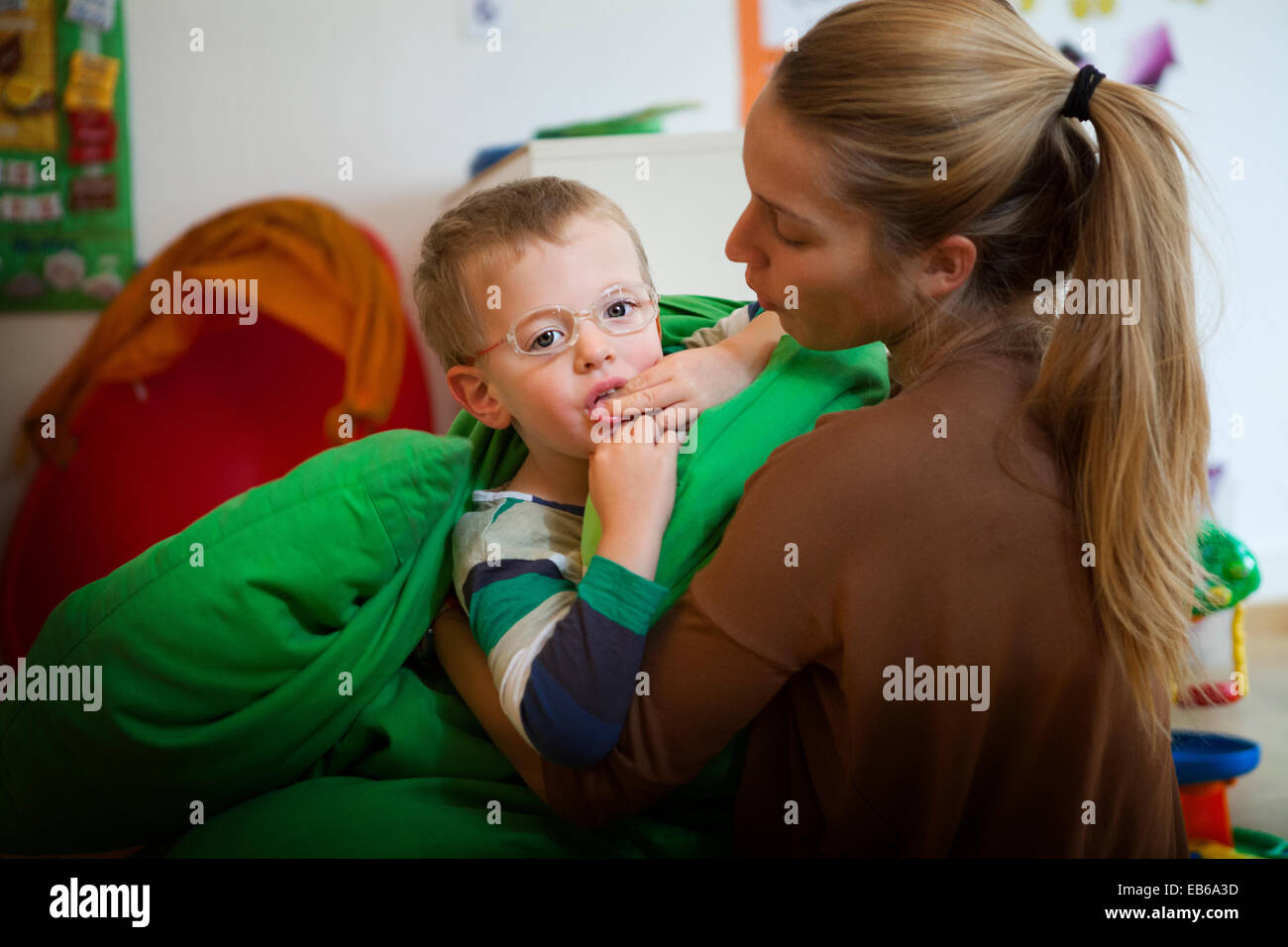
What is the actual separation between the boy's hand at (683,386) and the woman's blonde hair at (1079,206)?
0.63ft

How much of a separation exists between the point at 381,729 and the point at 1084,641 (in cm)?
58

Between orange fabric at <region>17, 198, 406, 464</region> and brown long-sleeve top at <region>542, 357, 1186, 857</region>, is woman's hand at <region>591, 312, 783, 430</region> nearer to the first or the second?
brown long-sleeve top at <region>542, 357, 1186, 857</region>

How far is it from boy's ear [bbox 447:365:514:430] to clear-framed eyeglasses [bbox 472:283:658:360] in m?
0.07

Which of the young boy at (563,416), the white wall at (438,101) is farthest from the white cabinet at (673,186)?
the young boy at (563,416)

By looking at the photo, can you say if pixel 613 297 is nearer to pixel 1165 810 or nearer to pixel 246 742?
pixel 246 742

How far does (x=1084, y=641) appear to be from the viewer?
69cm

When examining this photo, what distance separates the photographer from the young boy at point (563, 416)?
691 millimetres

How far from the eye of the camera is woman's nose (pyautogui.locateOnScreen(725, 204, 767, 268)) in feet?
2.63

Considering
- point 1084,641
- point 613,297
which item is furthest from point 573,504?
point 1084,641

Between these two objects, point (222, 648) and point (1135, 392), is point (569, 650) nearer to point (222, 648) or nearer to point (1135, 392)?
point (222, 648)

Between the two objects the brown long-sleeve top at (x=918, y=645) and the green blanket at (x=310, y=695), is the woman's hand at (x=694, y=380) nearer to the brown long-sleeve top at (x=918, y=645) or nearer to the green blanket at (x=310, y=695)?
the green blanket at (x=310, y=695)
